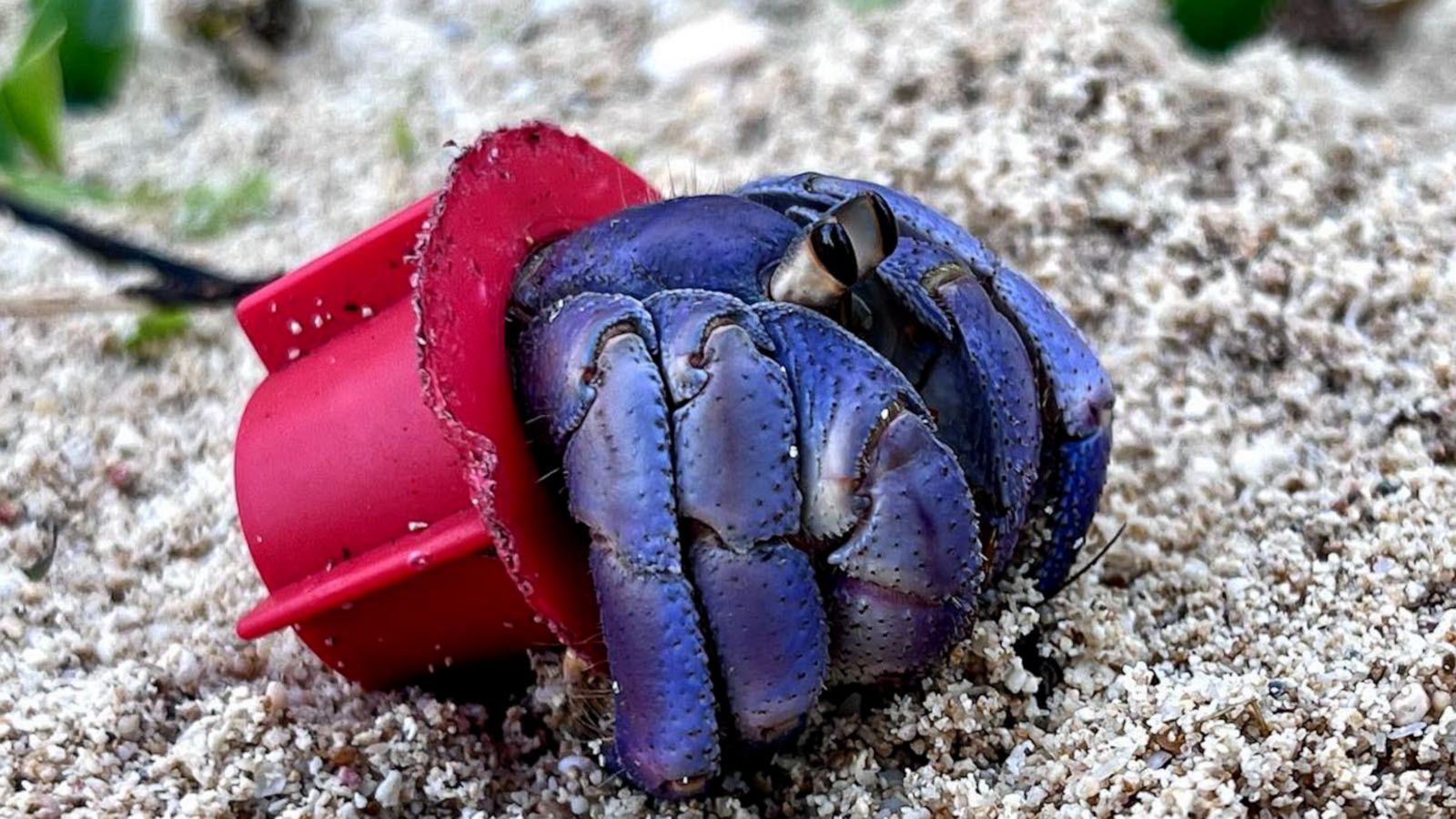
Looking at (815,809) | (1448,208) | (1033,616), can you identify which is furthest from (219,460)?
(1448,208)

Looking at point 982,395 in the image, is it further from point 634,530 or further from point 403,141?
point 403,141

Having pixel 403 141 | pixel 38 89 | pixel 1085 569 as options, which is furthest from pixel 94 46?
pixel 1085 569

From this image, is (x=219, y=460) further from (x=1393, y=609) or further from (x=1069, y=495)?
(x=1393, y=609)

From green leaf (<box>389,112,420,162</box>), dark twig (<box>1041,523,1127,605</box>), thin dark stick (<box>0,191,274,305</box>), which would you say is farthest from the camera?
green leaf (<box>389,112,420,162</box>)

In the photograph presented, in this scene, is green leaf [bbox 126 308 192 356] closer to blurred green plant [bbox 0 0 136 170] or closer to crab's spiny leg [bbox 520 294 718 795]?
blurred green plant [bbox 0 0 136 170]

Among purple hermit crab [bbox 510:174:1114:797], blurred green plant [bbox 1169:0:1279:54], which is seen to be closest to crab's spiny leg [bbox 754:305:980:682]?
purple hermit crab [bbox 510:174:1114:797]

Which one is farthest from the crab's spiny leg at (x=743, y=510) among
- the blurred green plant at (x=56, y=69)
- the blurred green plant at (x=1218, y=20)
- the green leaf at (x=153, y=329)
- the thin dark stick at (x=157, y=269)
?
the blurred green plant at (x=1218, y=20)
